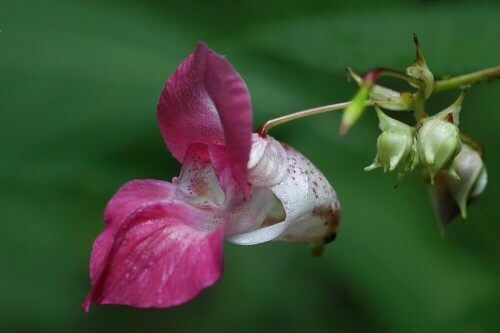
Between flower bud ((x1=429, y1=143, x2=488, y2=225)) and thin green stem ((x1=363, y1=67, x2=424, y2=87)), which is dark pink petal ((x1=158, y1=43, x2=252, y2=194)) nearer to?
thin green stem ((x1=363, y1=67, x2=424, y2=87))

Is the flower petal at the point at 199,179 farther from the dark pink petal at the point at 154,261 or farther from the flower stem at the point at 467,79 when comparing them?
the flower stem at the point at 467,79

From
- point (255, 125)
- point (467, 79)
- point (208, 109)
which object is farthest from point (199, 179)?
point (255, 125)

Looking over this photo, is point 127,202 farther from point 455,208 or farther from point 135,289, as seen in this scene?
point 455,208

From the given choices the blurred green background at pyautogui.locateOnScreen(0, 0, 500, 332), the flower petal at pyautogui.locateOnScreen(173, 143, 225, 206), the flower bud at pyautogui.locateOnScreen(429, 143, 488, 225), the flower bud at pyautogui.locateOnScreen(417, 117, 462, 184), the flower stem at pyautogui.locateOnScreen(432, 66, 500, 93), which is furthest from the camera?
the blurred green background at pyautogui.locateOnScreen(0, 0, 500, 332)

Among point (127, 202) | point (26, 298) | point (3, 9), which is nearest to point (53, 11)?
point (3, 9)

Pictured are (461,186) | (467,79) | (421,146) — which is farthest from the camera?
(461,186)

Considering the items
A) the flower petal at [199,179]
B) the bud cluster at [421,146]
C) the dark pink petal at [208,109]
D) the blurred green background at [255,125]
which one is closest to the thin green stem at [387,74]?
the bud cluster at [421,146]

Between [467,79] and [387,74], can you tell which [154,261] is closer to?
[387,74]

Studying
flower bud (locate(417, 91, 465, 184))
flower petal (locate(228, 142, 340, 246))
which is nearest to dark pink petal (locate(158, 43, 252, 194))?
flower petal (locate(228, 142, 340, 246))
